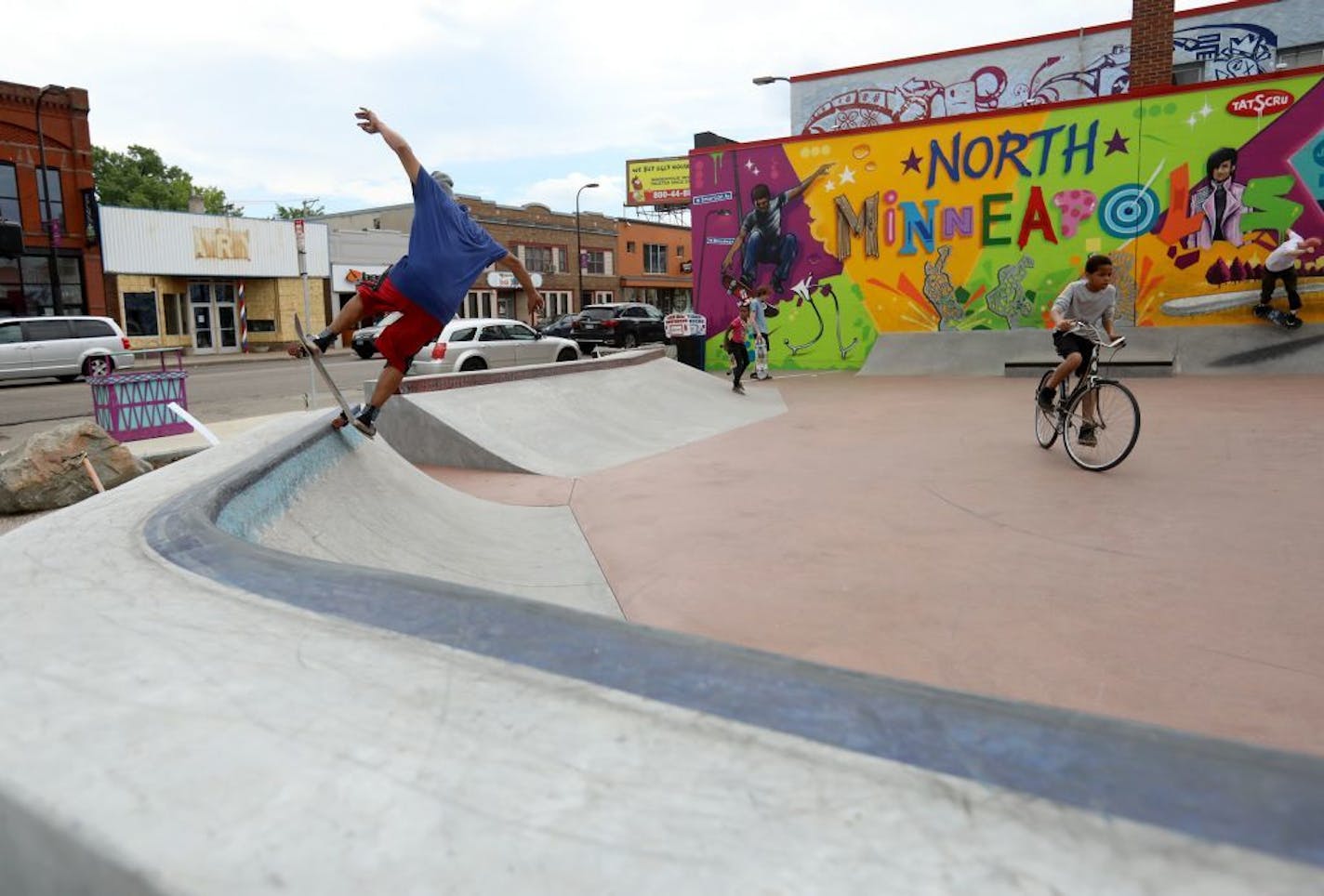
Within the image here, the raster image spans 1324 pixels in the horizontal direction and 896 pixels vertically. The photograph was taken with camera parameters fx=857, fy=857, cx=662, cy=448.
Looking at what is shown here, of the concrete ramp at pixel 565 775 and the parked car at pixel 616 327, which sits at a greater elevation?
the parked car at pixel 616 327

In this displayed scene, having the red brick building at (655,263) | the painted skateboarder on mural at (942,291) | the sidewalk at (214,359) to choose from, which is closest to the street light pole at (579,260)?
the red brick building at (655,263)

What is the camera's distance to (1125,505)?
543cm

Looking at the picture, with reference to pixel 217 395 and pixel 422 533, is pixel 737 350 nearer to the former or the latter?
pixel 422 533

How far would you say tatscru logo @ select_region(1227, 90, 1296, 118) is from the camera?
14172 millimetres

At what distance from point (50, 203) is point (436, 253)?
3299 centimetres

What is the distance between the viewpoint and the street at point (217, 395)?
13.5 m

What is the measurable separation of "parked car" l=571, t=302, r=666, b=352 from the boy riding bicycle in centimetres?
2205

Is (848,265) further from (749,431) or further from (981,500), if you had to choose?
(981,500)

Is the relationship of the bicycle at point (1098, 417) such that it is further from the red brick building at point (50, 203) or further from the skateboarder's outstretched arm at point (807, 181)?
the red brick building at point (50, 203)

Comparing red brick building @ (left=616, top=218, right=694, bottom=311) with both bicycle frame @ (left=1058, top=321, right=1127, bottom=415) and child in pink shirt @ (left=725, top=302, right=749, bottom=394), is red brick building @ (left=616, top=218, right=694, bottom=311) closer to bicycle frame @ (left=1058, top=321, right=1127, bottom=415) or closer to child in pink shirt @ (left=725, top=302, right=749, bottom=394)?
child in pink shirt @ (left=725, top=302, right=749, bottom=394)

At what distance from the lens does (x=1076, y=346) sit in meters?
6.82

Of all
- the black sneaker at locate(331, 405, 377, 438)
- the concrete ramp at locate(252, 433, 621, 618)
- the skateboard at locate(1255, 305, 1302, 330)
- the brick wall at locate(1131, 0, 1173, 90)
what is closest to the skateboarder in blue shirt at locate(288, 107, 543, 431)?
the black sneaker at locate(331, 405, 377, 438)

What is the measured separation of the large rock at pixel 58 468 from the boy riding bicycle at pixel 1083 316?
7.69 metres

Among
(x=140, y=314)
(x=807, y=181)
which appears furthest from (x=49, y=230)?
(x=807, y=181)
